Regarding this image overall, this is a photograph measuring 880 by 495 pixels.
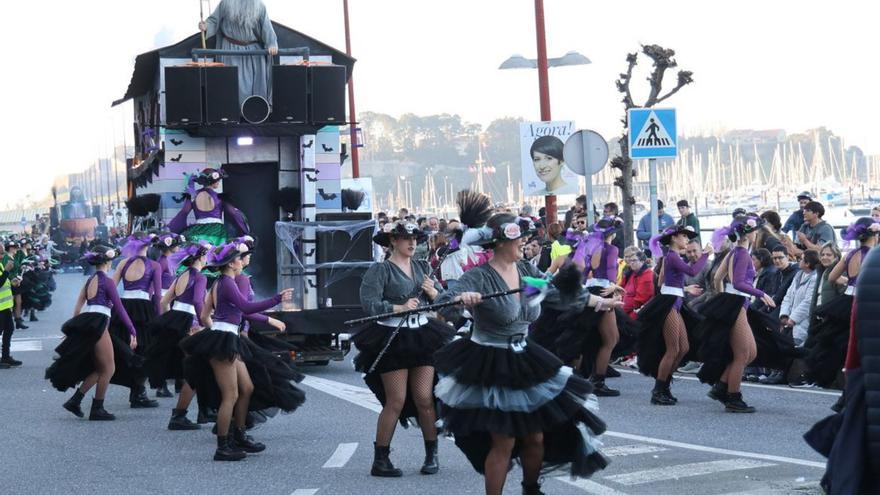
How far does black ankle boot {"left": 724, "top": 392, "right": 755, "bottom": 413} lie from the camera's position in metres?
14.1

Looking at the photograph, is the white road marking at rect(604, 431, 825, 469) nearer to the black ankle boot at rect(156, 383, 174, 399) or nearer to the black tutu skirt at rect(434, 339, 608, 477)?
the black tutu skirt at rect(434, 339, 608, 477)

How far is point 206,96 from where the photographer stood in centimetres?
1919

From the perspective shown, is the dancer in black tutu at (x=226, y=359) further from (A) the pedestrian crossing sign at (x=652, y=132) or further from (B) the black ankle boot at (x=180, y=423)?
(A) the pedestrian crossing sign at (x=652, y=132)

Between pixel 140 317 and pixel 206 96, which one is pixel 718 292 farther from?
pixel 206 96

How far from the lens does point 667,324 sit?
15336 mm

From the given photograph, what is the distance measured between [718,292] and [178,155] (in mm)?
7945

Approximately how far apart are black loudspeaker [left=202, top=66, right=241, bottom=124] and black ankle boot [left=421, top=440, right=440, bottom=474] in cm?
919

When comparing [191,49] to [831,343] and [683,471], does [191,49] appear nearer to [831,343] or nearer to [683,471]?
[831,343]

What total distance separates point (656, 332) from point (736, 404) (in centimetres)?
153

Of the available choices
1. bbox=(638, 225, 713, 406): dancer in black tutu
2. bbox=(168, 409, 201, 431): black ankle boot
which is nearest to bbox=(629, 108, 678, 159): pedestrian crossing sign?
bbox=(638, 225, 713, 406): dancer in black tutu

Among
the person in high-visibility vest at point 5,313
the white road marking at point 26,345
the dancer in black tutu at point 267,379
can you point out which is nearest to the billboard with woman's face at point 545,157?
the person in high-visibility vest at point 5,313

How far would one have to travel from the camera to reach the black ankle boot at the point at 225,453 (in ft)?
38.7

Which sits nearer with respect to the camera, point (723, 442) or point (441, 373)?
point (441, 373)

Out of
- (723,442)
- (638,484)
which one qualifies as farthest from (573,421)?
(723,442)
